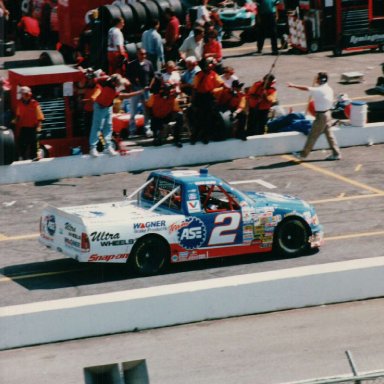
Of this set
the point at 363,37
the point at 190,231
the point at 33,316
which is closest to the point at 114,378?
the point at 33,316

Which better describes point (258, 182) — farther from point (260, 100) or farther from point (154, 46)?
point (154, 46)

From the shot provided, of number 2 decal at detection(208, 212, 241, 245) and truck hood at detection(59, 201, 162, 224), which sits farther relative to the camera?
number 2 decal at detection(208, 212, 241, 245)

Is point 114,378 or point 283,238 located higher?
point 114,378

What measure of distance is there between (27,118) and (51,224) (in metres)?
5.48

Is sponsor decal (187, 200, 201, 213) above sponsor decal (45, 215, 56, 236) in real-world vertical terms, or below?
above

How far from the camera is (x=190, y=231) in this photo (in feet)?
52.9

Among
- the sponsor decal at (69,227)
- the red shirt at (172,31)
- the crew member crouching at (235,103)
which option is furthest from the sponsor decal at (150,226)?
the red shirt at (172,31)

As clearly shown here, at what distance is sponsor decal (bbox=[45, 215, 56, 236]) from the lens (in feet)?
52.3

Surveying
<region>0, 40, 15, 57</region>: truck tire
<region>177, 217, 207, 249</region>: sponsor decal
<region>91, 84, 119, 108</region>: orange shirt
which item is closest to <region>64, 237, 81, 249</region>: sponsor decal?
<region>177, 217, 207, 249</region>: sponsor decal

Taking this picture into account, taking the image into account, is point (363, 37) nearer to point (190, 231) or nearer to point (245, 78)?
point (245, 78)

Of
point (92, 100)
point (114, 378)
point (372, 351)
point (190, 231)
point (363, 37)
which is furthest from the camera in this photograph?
point (363, 37)

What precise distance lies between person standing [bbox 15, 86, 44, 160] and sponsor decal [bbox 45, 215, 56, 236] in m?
5.31

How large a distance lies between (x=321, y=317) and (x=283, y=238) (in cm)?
248

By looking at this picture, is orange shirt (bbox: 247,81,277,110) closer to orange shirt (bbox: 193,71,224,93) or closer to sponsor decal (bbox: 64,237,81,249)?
orange shirt (bbox: 193,71,224,93)
